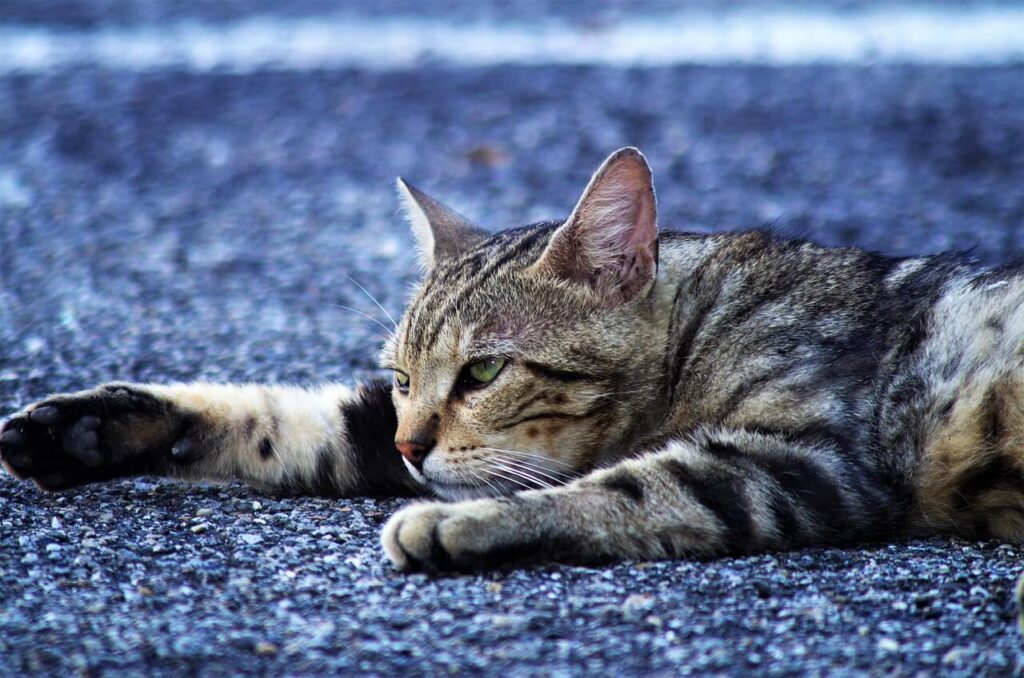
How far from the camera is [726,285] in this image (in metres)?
3.56

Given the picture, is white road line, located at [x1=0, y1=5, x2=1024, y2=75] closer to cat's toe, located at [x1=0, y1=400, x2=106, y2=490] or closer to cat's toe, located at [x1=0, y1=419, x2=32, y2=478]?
cat's toe, located at [x1=0, y1=400, x2=106, y2=490]

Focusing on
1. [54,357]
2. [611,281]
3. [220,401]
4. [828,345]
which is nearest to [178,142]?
[54,357]

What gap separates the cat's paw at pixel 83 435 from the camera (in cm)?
331

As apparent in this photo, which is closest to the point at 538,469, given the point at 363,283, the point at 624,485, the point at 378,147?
the point at 624,485

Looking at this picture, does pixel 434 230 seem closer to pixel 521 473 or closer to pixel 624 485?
pixel 521 473

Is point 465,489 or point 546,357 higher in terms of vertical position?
point 546,357

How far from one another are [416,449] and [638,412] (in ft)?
1.99

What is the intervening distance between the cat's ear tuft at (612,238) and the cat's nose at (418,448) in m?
0.59

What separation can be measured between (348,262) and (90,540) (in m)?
3.00

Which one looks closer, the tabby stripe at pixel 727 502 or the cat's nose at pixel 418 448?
the tabby stripe at pixel 727 502

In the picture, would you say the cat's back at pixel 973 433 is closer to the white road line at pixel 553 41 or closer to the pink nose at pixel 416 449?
the pink nose at pixel 416 449

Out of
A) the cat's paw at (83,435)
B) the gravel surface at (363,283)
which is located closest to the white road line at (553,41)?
the gravel surface at (363,283)

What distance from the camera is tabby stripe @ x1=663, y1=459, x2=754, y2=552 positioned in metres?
2.96

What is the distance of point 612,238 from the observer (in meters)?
3.44
